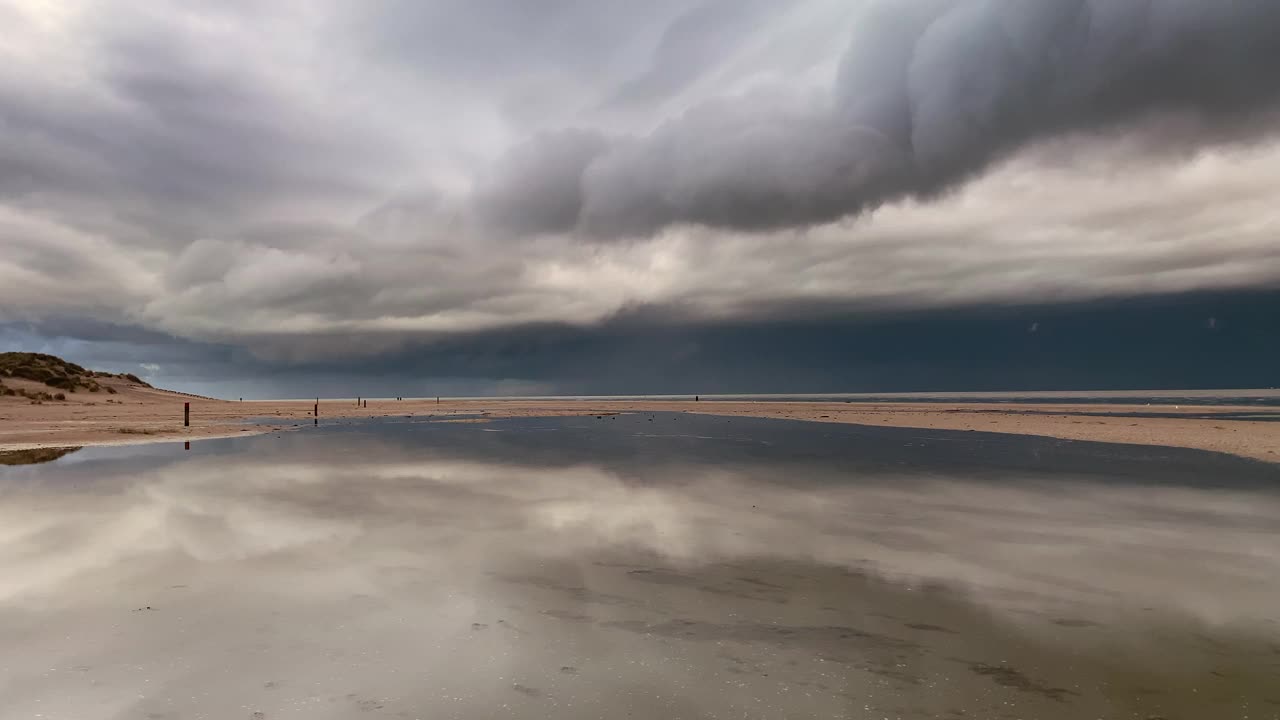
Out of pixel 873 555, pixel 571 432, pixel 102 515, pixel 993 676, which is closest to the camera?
pixel 993 676

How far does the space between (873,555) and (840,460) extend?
17995 mm

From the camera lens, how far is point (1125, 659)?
7.98 metres

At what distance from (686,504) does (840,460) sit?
559 inches

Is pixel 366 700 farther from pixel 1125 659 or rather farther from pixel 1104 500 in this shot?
pixel 1104 500

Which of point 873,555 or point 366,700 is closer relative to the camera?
point 366,700

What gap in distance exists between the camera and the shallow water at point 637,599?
23.2 ft

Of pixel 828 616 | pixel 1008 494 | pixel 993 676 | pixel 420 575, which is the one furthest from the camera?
pixel 1008 494

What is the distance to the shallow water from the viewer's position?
7086 mm

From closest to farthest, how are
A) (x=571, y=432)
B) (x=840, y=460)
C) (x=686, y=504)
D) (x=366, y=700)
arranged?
(x=366, y=700)
(x=686, y=504)
(x=840, y=460)
(x=571, y=432)

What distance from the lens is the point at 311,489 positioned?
21297 millimetres

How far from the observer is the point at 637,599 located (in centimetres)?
1038

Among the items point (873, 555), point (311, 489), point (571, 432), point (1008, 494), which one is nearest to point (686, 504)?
point (873, 555)

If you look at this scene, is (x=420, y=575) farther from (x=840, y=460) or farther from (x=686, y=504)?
(x=840, y=460)

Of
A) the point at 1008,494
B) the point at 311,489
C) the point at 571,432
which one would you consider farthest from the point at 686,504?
the point at 571,432
